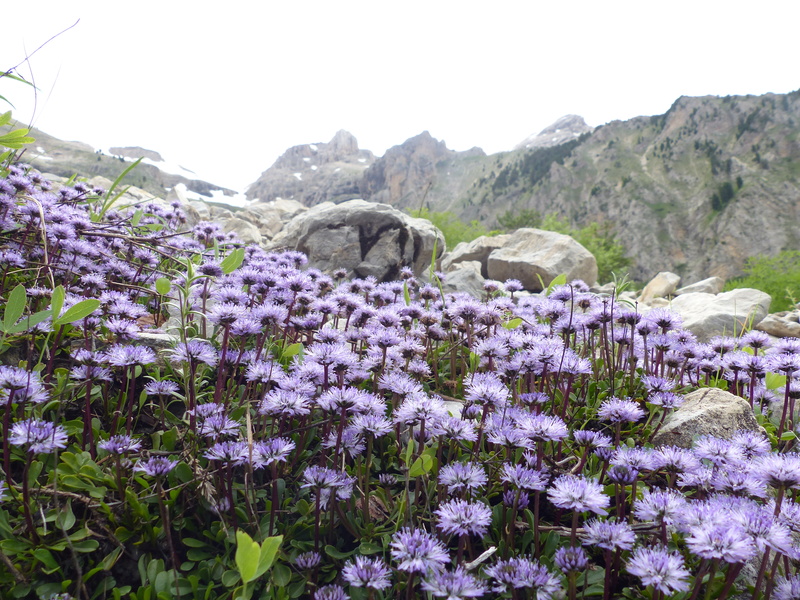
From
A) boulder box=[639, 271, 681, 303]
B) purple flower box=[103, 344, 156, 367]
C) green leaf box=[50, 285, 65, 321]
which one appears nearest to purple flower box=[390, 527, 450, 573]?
purple flower box=[103, 344, 156, 367]

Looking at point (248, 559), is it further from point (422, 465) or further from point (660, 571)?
point (660, 571)

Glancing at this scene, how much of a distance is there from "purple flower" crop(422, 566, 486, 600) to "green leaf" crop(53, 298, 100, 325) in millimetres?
1901

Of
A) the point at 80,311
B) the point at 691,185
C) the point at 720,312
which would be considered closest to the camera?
the point at 80,311

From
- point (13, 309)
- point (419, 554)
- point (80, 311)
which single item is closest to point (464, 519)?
point (419, 554)

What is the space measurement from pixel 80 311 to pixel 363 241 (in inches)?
302

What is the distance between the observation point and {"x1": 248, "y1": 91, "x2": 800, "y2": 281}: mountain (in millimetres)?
120644

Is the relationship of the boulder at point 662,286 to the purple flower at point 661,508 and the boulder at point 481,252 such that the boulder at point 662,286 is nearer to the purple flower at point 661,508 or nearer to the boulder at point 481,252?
the boulder at point 481,252

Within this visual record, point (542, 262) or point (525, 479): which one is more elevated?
point (542, 262)

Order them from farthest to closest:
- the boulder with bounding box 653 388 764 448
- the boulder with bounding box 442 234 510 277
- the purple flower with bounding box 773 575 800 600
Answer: the boulder with bounding box 442 234 510 277, the boulder with bounding box 653 388 764 448, the purple flower with bounding box 773 575 800 600

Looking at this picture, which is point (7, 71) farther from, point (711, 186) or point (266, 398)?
point (711, 186)

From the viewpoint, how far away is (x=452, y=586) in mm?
1531

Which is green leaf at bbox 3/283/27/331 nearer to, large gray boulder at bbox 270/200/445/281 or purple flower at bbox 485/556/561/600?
purple flower at bbox 485/556/561/600

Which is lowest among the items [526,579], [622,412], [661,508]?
[526,579]

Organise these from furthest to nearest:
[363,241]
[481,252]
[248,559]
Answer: [481,252] < [363,241] < [248,559]
